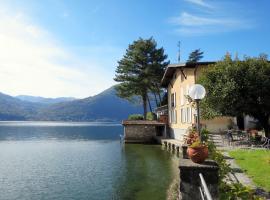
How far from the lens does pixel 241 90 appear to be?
2750cm

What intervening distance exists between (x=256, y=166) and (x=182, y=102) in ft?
84.8

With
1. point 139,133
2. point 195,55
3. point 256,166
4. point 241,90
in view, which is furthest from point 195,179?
point 195,55

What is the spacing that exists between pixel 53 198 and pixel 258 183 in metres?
10.5

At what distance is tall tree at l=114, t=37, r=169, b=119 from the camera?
60.0 metres

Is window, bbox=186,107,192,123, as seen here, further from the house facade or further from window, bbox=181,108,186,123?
window, bbox=181,108,186,123

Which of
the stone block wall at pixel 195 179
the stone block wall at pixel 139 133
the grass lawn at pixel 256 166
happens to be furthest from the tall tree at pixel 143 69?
the stone block wall at pixel 195 179

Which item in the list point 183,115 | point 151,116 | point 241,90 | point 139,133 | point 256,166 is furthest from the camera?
point 151,116

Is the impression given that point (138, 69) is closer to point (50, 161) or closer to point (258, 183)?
point (50, 161)

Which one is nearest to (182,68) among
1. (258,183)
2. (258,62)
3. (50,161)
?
(258,62)

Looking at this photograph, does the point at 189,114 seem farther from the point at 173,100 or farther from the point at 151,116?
the point at 151,116

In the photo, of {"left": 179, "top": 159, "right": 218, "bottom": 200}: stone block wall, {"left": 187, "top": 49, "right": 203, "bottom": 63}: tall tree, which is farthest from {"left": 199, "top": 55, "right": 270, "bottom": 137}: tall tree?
{"left": 187, "top": 49, "right": 203, "bottom": 63}: tall tree

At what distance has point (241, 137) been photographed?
1131 inches

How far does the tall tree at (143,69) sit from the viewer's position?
60.0 m

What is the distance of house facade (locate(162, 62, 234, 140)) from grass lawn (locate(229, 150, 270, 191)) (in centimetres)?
1406
